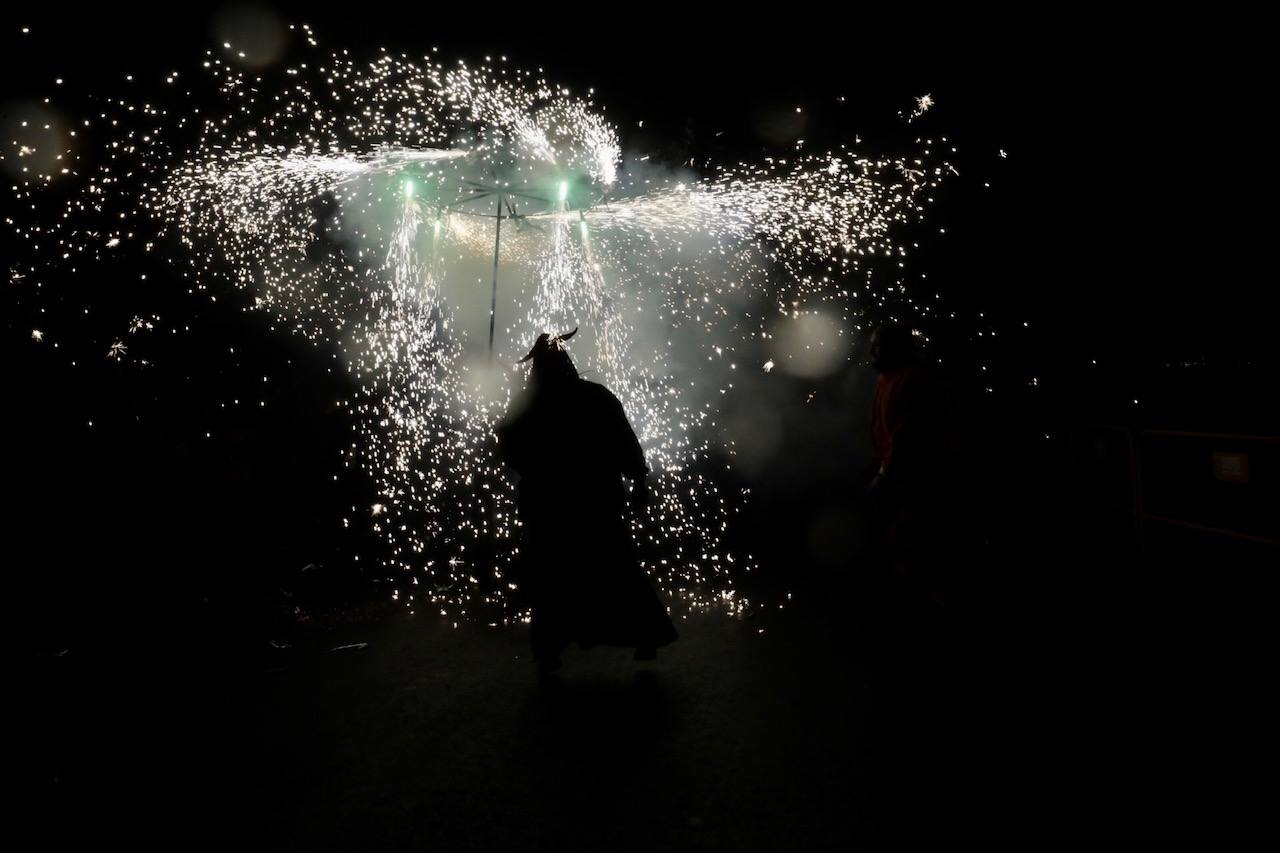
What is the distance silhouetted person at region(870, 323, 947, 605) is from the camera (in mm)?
3764

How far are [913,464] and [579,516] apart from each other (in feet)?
6.63

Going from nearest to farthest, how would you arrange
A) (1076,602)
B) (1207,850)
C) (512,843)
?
(1207,850) < (512,843) < (1076,602)

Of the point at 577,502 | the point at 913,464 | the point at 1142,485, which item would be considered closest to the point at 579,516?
the point at 577,502

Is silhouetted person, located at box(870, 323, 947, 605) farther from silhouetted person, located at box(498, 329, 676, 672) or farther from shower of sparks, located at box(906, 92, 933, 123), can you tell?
shower of sparks, located at box(906, 92, 933, 123)

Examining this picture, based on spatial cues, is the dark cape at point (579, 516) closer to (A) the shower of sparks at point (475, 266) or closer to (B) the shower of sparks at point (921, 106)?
(A) the shower of sparks at point (475, 266)

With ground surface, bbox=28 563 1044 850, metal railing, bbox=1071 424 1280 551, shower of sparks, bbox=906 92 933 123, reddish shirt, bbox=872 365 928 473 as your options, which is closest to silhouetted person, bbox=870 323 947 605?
reddish shirt, bbox=872 365 928 473

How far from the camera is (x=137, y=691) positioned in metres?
3.27

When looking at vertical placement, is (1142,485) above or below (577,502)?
above

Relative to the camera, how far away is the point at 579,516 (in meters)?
3.55

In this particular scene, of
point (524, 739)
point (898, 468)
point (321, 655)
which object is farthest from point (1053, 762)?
point (321, 655)

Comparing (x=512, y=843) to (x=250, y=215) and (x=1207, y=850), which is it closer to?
(x=1207, y=850)

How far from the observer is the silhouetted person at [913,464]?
12.3 feet

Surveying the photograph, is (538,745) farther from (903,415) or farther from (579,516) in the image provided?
(903,415)

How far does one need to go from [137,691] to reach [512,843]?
2534 mm
